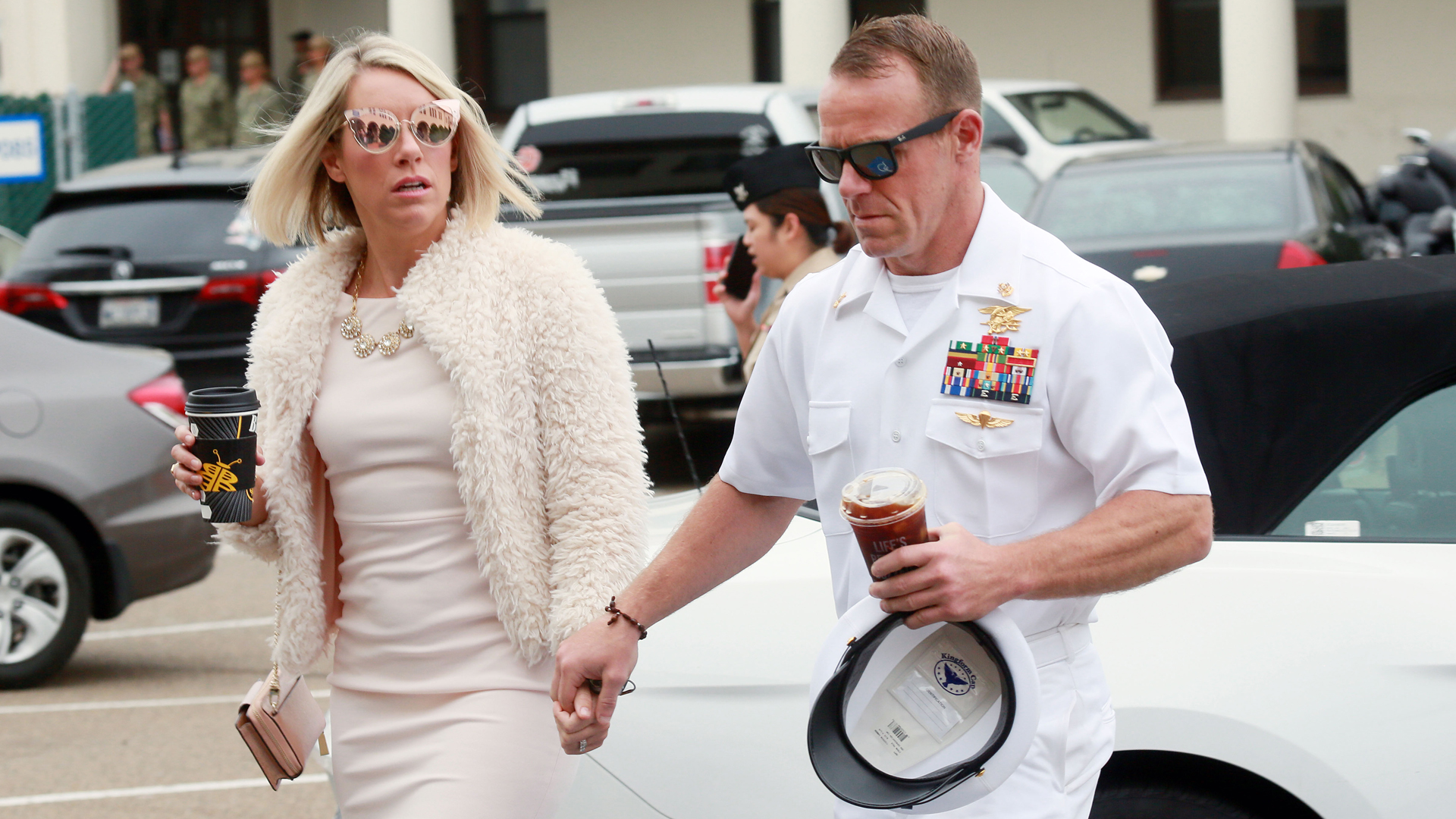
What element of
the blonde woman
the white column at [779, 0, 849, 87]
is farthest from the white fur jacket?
the white column at [779, 0, 849, 87]

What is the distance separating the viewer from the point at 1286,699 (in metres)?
3.01

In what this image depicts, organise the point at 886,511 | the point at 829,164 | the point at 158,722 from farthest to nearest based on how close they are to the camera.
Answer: the point at 158,722, the point at 829,164, the point at 886,511

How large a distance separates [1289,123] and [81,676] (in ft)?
43.4

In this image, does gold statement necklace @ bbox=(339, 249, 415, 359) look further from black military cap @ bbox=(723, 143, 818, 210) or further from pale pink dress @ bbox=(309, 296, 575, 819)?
black military cap @ bbox=(723, 143, 818, 210)

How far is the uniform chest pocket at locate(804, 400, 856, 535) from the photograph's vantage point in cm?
235

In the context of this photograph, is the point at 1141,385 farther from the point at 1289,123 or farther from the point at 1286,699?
the point at 1289,123

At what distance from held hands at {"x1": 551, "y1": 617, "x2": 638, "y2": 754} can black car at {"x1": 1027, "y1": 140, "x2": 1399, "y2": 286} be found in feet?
22.3

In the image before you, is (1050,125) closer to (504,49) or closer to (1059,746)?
(504,49)

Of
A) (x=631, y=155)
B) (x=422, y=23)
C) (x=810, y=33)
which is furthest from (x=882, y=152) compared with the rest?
(x=422, y=23)

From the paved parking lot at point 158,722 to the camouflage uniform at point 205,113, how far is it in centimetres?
1288

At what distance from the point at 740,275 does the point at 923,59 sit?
3419 mm

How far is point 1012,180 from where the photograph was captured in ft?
37.8

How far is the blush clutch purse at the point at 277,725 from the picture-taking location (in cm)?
305

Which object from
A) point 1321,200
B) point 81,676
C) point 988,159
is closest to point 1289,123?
point 988,159
